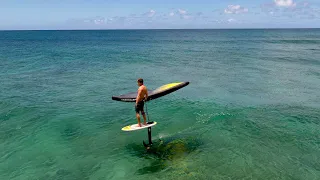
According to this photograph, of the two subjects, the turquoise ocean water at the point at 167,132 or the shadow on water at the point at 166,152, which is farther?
the shadow on water at the point at 166,152

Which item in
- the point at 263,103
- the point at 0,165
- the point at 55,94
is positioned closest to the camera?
the point at 0,165

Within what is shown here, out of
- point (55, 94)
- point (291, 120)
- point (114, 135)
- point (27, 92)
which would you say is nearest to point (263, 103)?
point (291, 120)

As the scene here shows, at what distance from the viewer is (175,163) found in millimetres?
13469

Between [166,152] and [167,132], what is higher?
[167,132]

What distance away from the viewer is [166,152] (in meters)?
14.6

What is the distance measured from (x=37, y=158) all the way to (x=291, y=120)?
54.9 ft

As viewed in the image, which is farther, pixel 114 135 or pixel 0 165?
pixel 114 135

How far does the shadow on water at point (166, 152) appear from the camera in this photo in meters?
13.2

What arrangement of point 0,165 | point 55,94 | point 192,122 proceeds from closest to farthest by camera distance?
point 0,165 < point 192,122 < point 55,94

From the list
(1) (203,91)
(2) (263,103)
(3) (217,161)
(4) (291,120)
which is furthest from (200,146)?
(1) (203,91)

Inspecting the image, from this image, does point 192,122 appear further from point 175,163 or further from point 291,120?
point 291,120

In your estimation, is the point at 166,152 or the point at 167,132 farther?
the point at 167,132

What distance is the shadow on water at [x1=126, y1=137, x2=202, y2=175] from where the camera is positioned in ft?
43.4

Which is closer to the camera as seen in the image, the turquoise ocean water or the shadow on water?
the turquoise ocean water
